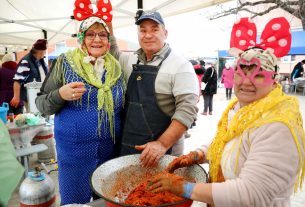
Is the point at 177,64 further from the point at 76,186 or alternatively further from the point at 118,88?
the point at 76,186

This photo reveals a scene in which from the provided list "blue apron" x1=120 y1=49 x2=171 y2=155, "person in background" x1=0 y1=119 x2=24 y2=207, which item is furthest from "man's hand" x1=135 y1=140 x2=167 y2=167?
"person in background" x1=0 y1=119 x2=24 y2=207

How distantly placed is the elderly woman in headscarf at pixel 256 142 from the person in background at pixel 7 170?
1.64ft

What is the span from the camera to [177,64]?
161 centimetres

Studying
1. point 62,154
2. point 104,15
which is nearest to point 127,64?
point 104,15

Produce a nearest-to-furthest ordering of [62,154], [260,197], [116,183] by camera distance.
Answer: [260,197] < [116,183] < [62,154]

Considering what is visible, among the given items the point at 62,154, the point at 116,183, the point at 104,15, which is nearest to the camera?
the point at 116,183

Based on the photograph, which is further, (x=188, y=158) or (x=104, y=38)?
(x=104, y=38)

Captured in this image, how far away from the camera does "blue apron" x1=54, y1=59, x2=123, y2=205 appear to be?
1.56 m

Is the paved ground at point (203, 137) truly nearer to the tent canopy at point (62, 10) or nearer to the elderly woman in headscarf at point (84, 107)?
the elderly woman in headscarf at point (84, 107)

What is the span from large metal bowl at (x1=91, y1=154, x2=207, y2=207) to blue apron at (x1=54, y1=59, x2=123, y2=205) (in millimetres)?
411

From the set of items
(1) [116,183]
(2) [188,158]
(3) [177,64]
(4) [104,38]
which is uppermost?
(4) [104,38]

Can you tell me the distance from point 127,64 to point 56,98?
56 centimetres

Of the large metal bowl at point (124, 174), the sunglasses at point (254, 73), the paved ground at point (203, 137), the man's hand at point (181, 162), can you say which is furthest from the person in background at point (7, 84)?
the sunglasses at point (254, 73)

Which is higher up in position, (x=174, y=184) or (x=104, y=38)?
(x=104, y=38)
